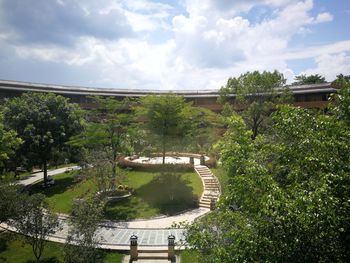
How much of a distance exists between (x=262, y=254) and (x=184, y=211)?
1914cm

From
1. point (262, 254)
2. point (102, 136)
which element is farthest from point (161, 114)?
point (262, 254)

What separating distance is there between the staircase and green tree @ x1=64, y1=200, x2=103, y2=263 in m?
11.4

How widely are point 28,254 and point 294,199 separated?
60.6 ft

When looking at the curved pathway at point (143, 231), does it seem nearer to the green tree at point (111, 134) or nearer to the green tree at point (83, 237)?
the green tree at point (83, 237)

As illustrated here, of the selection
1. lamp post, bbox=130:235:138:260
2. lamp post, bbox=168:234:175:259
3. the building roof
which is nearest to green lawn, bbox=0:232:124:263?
lamp post, bbox=130:235:138:260

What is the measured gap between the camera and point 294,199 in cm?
832

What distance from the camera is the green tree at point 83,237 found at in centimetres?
1597

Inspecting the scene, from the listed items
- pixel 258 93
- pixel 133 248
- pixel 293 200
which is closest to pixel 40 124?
pixel 133 248

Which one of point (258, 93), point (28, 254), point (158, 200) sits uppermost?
point (258, 93)

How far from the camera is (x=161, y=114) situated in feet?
106

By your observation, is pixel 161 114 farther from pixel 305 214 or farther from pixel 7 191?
pixel 305 214

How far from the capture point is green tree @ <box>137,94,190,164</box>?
3234 centimetres

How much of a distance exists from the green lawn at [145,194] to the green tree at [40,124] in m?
4.25

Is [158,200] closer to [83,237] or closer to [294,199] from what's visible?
[83,237]
